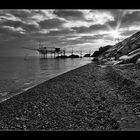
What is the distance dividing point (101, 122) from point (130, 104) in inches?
101

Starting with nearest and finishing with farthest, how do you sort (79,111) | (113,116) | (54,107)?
(113,116) → (79,111) → (54,107)

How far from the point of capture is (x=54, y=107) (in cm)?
873

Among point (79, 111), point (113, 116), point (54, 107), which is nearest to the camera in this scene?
point (113, 116)
